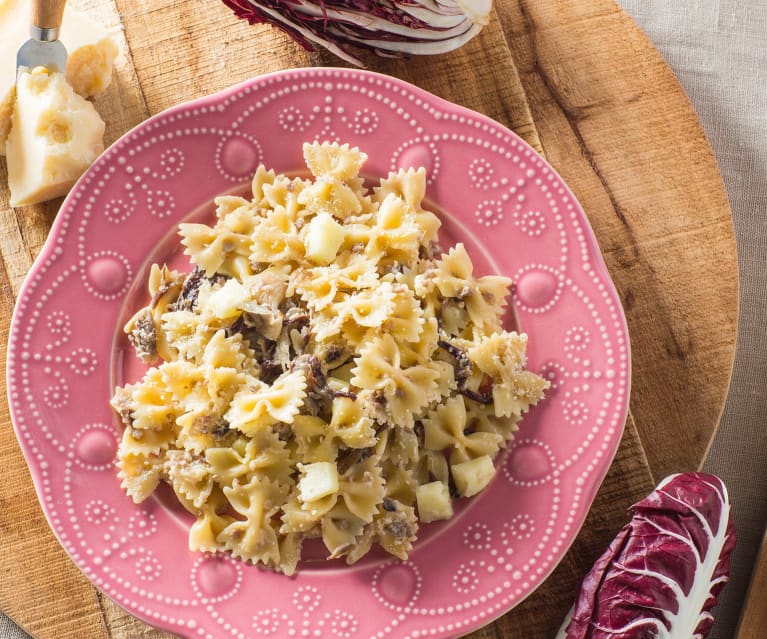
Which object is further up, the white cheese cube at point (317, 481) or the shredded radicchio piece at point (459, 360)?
the shredded radicchio piece at point (459, 360)

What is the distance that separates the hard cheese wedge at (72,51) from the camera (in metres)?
4.12

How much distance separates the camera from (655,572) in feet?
Result: 12.3

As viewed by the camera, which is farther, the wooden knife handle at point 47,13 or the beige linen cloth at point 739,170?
the beige linen cloth at point 739,170

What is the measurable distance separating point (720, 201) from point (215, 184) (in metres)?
2.52

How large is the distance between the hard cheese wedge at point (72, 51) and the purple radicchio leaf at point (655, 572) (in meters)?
3.41

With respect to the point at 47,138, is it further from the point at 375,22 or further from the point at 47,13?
the point at 375,22

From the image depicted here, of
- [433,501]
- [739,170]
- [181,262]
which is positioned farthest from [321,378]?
[739,170]

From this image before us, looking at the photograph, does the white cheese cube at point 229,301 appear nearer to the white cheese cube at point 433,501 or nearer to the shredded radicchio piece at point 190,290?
the shredded radicchio piece at point 190,290

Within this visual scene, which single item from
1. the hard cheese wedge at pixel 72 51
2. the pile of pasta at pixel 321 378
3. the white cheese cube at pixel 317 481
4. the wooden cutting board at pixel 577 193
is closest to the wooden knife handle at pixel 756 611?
the wooden cutting board at pixel 577 193

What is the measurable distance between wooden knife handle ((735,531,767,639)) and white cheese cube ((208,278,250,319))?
3020mm

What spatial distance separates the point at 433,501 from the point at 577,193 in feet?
5.61

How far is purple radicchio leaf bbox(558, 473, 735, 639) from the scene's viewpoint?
147 inches

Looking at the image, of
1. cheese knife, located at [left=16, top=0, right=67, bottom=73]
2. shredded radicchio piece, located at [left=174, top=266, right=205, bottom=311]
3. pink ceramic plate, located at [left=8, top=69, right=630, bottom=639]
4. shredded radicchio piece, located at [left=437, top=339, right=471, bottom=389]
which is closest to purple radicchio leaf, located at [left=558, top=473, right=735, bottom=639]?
pink ceramic plate, located at [left=8, top=69, right=630, bottom=639]

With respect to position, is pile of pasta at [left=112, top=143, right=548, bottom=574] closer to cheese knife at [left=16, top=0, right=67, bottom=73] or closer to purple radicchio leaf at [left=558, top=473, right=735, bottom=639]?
purple radicchio leaf at [left=558, top=473, right=735, bottom=639]
